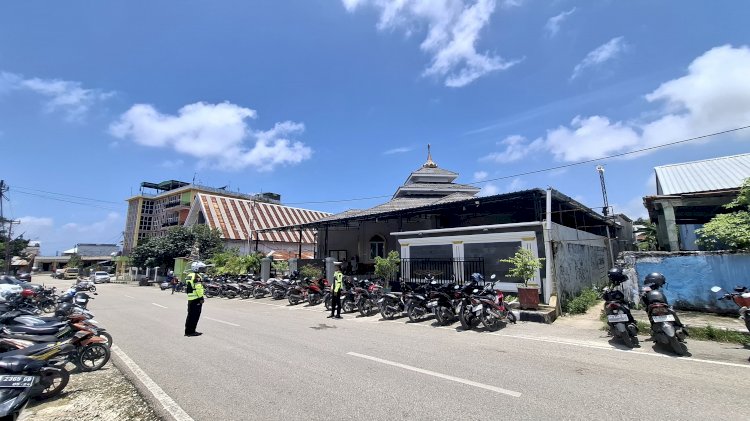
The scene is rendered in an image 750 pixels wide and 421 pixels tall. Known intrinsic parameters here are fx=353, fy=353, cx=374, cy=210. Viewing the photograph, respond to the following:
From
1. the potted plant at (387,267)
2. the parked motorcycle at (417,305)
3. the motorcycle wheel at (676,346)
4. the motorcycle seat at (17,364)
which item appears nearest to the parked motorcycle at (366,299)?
the parked motorcycle at (417,305)

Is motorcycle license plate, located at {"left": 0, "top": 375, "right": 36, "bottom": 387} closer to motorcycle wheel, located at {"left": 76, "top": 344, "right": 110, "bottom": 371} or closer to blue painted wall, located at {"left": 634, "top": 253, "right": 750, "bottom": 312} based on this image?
motorcycle wheel, located at {"left": 76, "top": 344, "right": 110, "bottom": 371}

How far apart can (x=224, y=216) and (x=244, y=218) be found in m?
2.27

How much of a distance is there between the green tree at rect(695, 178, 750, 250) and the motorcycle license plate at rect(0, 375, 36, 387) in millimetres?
14167

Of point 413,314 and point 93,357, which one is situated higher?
point 413,314

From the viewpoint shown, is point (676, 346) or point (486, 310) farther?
point (486, 310)

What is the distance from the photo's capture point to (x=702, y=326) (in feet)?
25.1

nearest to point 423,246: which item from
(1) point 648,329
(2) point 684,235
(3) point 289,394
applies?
(1) point 648,329

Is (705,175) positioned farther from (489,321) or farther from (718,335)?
(489,321)


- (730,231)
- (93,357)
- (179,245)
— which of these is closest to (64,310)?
(93,357)

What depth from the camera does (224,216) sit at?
3738 cm

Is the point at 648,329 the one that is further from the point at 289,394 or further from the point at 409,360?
the point at 289,394

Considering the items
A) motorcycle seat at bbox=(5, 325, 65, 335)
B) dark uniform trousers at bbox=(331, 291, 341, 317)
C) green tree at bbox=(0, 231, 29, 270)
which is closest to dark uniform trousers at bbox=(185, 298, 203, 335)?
motorcycle seat at bbox=(5, 325, 65, 335)

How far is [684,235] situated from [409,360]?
2044cm

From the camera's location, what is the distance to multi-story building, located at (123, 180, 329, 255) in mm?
36156
